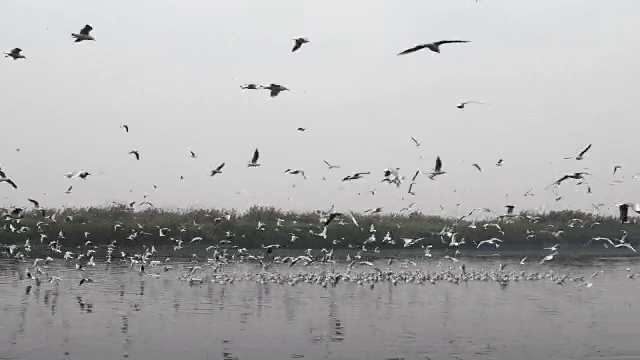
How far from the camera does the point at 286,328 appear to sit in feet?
68.9

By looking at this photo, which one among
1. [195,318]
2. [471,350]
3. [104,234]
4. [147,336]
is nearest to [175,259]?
[104,234]

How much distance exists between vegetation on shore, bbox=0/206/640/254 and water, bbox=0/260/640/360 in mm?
12614

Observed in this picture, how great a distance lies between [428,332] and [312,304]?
233 inches

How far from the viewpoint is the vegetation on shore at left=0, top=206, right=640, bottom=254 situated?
4797 cm

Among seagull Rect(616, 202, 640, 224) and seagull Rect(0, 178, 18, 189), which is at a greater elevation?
seagull Rect(0, 178, 18, 189)

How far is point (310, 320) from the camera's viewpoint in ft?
73.1

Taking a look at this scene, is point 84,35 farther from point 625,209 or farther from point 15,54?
point 625,209

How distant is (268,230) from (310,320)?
100 ft

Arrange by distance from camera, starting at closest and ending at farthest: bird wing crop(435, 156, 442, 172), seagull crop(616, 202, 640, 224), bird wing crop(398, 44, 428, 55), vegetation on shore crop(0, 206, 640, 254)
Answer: bird wing crop(398, 44, 428, 55) < seagull crop(616, 202, 640, 224) < bird wing crop(435, 156, 442, 172) < vegetation on shore crop(0, 206, 640, 254)

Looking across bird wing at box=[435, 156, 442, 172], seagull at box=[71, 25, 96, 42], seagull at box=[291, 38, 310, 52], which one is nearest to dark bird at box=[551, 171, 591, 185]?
bird wing at box=[435, 156, 442, 172]

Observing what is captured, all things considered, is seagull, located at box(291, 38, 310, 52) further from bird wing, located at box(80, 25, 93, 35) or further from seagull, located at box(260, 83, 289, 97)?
bird wing, located at box(80, 25, 93, 35)

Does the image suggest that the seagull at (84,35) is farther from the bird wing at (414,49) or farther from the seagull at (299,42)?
the bird wing at (414,49)

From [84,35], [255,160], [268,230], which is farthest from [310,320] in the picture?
[268,230]

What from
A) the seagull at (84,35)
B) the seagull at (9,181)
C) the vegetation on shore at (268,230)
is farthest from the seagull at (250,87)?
the vegetation on shore at (268,230)
